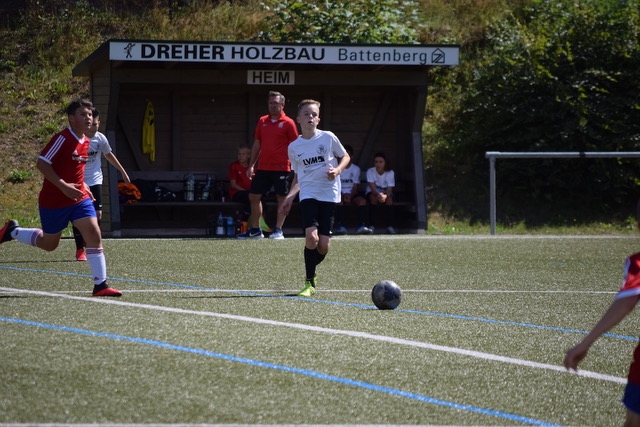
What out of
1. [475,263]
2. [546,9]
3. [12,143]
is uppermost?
[546,9]

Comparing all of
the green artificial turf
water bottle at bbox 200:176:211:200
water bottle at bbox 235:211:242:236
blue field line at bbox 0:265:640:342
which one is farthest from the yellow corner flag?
blue field line at bbox 0:265:640:342

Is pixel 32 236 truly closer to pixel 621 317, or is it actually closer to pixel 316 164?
pixel 316 164

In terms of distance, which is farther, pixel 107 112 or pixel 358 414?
pixel 107 112

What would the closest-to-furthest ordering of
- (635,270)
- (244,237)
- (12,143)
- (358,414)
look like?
(635,270) → (358,414) → (244,237) → (12,143)

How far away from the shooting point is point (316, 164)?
1056 cm

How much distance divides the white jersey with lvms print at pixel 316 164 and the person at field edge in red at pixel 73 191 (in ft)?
6.63

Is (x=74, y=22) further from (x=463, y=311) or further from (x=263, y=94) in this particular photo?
(x=463, y=311)

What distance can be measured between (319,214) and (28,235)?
2739 millimetres

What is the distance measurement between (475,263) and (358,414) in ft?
27.9

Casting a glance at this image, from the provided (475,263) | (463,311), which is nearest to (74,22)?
(475,263)

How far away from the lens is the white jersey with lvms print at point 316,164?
10.5 meters

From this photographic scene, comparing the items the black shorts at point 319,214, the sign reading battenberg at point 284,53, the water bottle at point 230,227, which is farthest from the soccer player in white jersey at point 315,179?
the water bottle at point 230,227

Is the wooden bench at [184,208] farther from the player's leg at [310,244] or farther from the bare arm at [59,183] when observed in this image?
the bare arm at [59,183]

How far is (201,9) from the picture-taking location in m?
28.1
